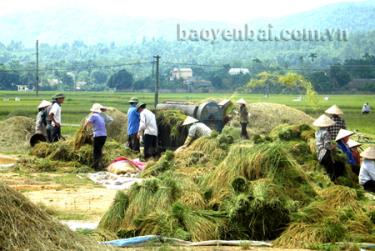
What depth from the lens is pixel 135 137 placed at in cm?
2050

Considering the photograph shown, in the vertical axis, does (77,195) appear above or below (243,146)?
below

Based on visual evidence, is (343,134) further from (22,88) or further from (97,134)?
(22,88)

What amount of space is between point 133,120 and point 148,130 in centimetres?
147

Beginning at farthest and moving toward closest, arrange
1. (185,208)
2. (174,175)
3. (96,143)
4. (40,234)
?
(96,143) < (174,175) < (185,208) < (40,234)

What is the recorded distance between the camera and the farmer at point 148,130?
1909cm

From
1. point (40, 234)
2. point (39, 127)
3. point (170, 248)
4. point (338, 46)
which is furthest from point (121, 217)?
point (338, 46)

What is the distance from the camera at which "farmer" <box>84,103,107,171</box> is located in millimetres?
18297

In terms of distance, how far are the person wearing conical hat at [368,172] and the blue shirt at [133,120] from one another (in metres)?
7.26

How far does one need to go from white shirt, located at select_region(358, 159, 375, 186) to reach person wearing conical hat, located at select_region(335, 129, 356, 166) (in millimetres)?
961

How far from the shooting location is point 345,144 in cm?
1545

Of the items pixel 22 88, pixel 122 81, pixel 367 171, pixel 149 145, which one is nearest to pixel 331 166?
pixel 367 171

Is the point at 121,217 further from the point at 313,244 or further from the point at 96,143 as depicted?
the point at 96,143

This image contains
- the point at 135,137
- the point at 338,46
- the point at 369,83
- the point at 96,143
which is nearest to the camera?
the point at 96,143

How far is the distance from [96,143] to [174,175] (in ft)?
20.1
